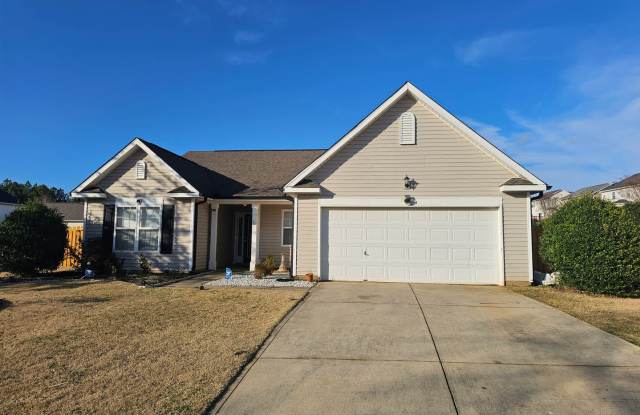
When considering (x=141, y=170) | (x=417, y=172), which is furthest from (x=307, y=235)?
(x=141, y=170)

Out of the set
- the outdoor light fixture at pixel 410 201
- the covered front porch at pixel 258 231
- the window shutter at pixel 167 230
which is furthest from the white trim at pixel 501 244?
the window shutter at pixel 167 230

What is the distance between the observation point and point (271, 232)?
1631cm

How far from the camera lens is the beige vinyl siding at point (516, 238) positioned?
12.1 m

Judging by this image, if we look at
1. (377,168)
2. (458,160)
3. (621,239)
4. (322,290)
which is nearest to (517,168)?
(458,160)

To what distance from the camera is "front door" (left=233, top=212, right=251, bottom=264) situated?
17.9m

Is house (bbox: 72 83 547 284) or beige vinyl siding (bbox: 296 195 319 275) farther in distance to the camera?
beige vinyl siding (bbox: 296 195 319 275)

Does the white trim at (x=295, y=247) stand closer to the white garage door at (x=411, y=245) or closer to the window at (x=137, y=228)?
the white garage door at (x=411, y=245)

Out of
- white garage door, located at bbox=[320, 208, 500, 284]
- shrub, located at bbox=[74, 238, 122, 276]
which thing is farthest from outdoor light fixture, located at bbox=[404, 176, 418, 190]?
shrub, located at bbox=[74, 238, 122, 276]

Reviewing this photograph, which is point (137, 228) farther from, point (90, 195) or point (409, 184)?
point (409, 184)

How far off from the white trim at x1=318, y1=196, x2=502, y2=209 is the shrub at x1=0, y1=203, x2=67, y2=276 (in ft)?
31.5

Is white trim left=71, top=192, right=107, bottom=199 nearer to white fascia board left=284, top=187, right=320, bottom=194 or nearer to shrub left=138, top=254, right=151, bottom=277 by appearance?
shrub left=138, top=254, right=151, bottom=277

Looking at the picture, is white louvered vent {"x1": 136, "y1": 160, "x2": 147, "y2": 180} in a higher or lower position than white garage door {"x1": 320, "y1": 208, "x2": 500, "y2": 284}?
higher

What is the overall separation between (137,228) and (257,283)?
594 centimetres

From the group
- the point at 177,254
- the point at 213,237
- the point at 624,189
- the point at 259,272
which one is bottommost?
the point at 259,272
